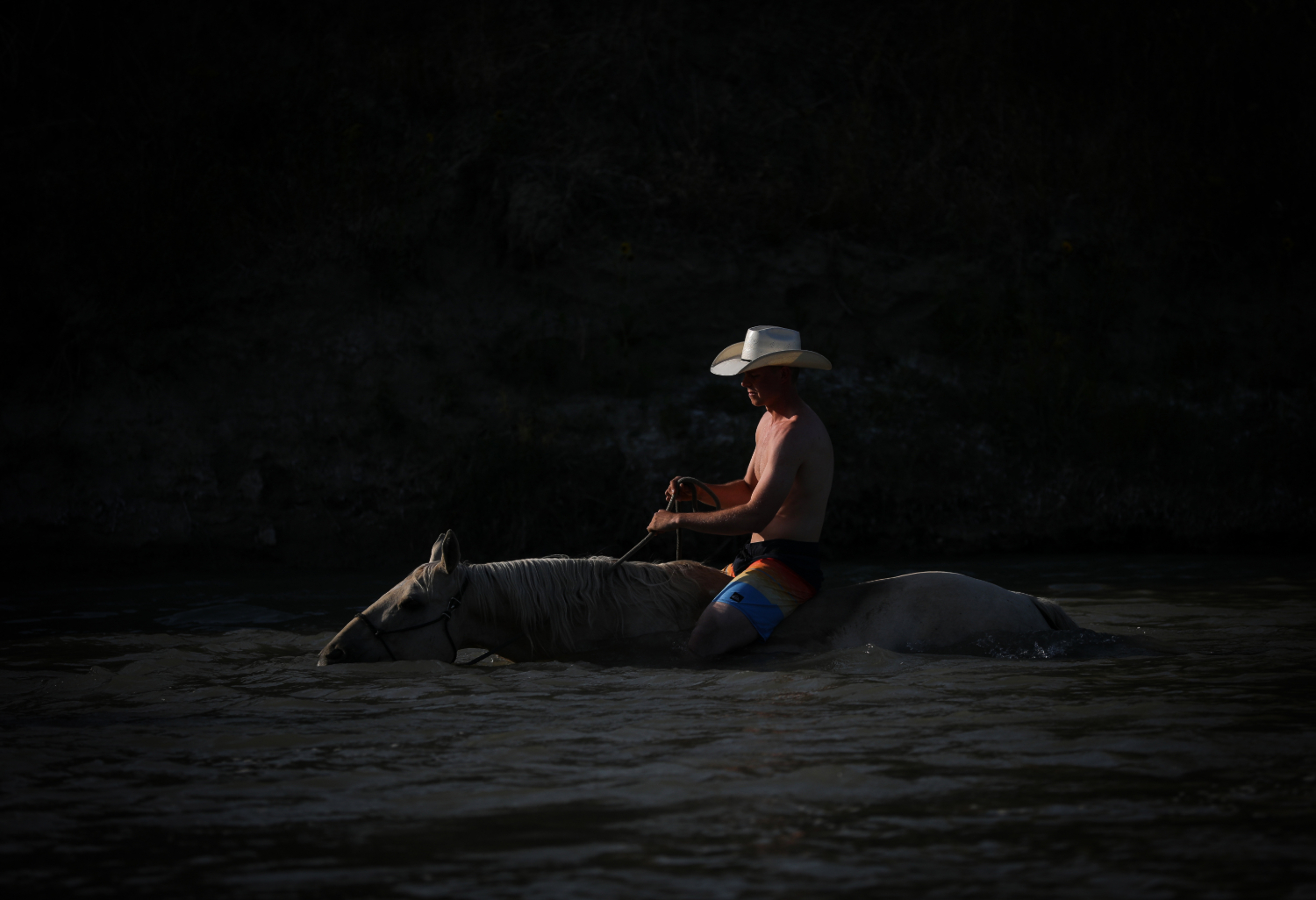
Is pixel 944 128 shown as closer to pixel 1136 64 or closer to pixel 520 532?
pixel 1136 64

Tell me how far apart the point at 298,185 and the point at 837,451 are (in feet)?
21.4

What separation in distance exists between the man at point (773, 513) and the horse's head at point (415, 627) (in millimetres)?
1055

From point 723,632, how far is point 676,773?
1850 mm

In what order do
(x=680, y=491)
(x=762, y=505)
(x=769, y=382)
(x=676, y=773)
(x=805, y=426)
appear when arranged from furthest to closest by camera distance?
(x=680, y=491), (x=769, y=382), (x=805, y=426), (x=762, y=505), (x=676, y=773)

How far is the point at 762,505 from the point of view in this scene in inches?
214

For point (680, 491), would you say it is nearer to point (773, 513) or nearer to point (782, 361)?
point (773, 513)

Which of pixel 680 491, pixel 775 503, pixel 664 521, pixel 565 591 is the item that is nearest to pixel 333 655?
pixel 565 591

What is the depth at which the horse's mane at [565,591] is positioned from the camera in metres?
5.70

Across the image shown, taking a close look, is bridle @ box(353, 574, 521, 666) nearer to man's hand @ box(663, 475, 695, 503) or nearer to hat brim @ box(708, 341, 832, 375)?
Result: man's hand @ box(663, 475, 695, 503)

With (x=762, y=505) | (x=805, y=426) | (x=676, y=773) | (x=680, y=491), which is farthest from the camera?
(x=680, y=491)

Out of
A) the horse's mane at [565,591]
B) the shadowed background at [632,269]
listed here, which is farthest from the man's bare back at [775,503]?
the shadowed background at [632,269]

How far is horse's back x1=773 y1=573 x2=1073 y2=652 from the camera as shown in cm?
555

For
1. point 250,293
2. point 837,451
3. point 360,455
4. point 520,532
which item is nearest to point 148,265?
point 250,293

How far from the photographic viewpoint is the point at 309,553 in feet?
34.0
